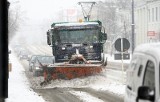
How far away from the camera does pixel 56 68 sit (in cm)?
2417

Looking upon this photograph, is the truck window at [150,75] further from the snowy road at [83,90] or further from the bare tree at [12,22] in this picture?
the bare tree at [12,22]

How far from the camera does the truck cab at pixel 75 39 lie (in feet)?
82.8

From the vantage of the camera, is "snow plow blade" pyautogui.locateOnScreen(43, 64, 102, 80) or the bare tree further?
the bare tree

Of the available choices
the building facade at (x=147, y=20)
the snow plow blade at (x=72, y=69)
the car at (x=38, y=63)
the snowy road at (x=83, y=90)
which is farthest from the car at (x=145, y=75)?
the building facade at (x=147, y=20)

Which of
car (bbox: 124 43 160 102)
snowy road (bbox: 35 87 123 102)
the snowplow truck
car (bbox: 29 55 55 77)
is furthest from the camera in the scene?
car (bbox: 29 55 55 77)

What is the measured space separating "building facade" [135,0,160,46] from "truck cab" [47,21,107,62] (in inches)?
1566

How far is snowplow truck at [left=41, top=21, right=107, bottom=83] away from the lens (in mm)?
24719

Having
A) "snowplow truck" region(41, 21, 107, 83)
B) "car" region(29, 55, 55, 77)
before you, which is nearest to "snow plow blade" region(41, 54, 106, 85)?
"snowplow truck" region(41, 21, 107, 83)

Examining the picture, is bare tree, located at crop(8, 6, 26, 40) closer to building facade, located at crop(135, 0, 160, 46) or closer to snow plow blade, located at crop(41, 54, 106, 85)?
building facade, located at crop(135, 0, 160, 46)

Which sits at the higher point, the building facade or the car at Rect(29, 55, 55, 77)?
the building facade

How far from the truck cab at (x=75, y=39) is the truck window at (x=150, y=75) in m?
18.8

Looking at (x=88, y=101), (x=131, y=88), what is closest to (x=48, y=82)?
(x=88, y=101)

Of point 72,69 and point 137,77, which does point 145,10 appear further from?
point 137,77

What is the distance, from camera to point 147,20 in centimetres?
7444
